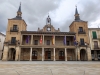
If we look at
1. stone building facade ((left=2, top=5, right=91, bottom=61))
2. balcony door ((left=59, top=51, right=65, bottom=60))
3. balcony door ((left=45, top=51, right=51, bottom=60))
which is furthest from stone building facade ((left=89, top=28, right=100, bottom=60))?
balcony door ((left=45, top=51, right=51, bottom=60))

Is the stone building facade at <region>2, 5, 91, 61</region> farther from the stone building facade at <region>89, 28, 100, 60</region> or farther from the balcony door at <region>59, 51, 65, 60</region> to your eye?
the stone building facade at <region>89, 28, 100, 60</region>

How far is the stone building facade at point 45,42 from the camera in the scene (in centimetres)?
2658

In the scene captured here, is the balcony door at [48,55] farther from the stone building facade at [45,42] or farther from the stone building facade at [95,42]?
the stone building facade at [95,42]

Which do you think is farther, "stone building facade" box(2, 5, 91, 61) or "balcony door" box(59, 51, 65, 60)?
"balcony door" box(59, 51, 65, 60)

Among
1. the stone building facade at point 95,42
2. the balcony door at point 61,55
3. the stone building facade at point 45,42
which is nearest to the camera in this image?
the stone building facade at point 45,42

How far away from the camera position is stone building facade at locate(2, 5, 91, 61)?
2658cm

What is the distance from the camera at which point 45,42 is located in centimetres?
2975

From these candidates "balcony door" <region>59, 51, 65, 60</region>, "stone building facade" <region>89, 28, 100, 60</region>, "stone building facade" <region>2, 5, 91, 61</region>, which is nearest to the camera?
"stone building facade" <region>2, 5, 91, 61</region>

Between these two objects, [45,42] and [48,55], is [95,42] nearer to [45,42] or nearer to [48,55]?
[48,55]

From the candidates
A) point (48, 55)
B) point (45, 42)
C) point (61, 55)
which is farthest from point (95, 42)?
point (45, 42)

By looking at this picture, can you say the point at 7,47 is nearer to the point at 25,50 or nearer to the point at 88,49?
the point at 25,50

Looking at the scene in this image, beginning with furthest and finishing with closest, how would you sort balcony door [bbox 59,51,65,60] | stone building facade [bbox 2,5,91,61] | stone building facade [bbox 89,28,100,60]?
stone building facade [bbox 89,28,100,60]
balcony door [bbox 59,51,65,60]
stone building facade [bbox 2,5,91,61]

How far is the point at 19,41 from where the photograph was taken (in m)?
26.9

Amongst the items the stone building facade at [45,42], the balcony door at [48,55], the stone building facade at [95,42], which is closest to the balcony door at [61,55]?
the stone building facade at [45,42]
